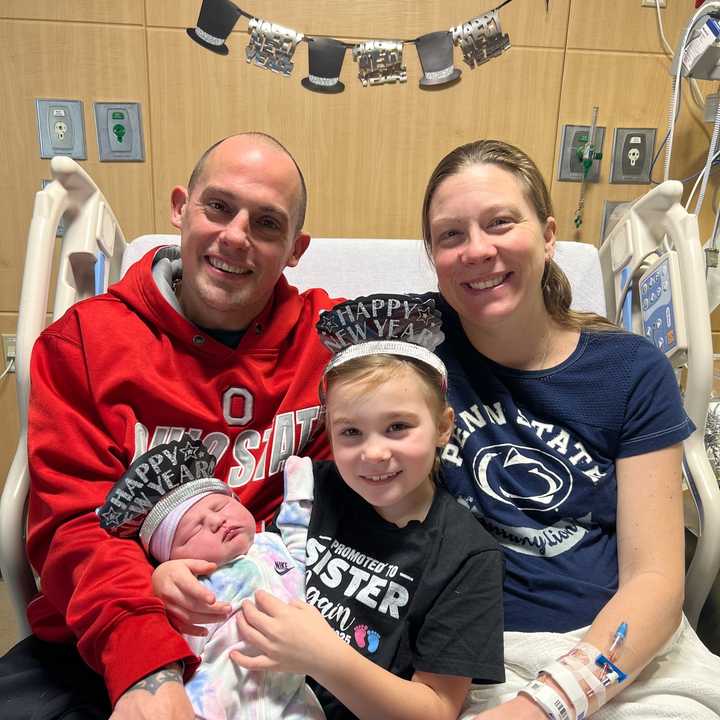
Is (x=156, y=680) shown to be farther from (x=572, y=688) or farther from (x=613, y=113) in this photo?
(x=613, y=113)

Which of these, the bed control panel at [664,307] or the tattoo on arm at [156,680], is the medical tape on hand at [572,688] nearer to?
the tattoo on arm at [156,680]

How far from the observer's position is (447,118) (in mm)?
2701

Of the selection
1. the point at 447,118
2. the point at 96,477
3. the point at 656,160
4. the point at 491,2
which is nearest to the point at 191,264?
the point at 96,477

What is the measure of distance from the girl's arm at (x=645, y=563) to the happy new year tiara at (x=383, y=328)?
0.43 meters

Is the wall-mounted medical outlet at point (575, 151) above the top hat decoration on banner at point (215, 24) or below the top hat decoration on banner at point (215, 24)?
below

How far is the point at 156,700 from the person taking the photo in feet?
3.19

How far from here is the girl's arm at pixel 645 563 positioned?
3.53 ft

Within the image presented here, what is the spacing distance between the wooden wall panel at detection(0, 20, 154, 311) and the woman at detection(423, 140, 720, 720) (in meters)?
1.79

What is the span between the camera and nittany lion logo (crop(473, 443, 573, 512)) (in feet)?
4.08

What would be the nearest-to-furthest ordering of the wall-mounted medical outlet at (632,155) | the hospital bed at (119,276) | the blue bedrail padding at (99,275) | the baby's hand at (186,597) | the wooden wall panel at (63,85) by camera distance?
1. the baby's hand at (186,597)
2. the hospital bed at (119,276)
3. the blue bedrail padding at (99,275)
4. the wooden wall panel at (63,85)
5. the wall-mounted medical outlet at (632,155)

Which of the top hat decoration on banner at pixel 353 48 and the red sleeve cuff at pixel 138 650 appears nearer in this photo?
the red sleeve cuff at pixel 138 650

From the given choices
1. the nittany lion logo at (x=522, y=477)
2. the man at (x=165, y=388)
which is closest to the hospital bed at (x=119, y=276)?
the man at (x=165, y=388)

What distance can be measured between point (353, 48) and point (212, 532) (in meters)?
2.10

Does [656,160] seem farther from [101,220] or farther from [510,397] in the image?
[101,220]
